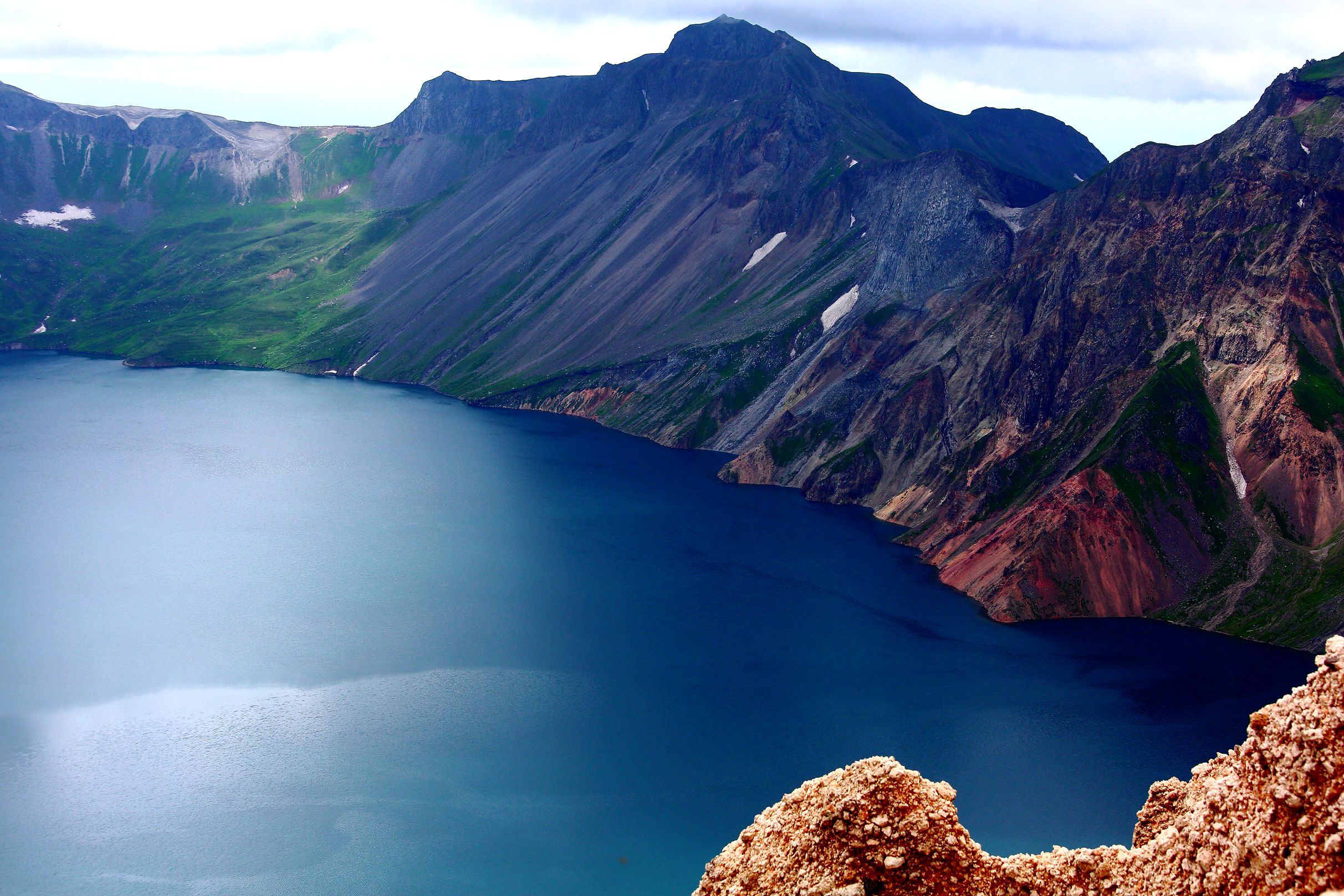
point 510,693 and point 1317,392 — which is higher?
point 1317,392

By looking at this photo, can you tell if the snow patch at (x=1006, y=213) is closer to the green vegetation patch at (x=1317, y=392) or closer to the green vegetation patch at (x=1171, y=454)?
the green vegetation patch at (x=1171, y=454)

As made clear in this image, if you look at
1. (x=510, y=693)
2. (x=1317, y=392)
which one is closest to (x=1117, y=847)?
(x=510, y=693)

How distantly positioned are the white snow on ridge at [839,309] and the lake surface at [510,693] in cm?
4803

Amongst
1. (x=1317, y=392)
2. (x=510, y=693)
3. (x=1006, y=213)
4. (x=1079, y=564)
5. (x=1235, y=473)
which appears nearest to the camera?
(x=510, y=693)

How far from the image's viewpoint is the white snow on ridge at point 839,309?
186250 millimetres

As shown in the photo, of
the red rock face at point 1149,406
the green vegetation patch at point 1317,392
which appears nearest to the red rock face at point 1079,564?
the red rock face at point 1149,406

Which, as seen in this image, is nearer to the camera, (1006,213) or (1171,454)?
(1171,454)

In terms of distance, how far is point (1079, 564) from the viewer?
109750mm

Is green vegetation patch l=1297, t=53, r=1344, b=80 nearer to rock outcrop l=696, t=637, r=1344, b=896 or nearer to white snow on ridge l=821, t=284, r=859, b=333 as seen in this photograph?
white snow on ridge l=821, t=284, r=859, b=333

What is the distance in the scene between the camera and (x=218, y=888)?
6241cm

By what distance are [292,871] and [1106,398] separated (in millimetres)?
95617

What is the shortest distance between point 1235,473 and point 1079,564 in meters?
18.5

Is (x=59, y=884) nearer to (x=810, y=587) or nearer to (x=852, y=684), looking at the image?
(x=852, y=684)

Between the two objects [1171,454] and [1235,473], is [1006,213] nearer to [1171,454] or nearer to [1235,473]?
[1171,454]
